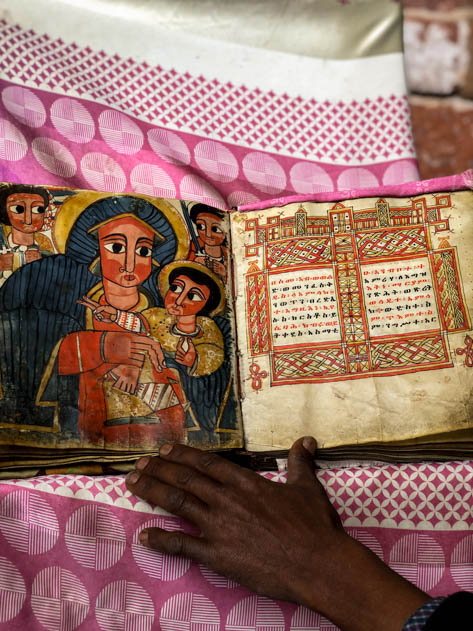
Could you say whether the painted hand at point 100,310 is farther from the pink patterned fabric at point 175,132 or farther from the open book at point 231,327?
the pink patterned fabric at point 175,132

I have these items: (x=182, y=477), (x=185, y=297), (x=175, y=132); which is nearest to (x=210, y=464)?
(x=182, y=477)

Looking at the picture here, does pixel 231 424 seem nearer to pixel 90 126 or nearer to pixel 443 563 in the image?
pixel 443 563

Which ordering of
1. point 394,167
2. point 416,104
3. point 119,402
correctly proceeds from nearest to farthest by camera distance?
point 119,402, point 394,167, point 416,104

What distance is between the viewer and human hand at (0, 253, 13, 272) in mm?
845

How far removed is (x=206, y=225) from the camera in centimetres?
94

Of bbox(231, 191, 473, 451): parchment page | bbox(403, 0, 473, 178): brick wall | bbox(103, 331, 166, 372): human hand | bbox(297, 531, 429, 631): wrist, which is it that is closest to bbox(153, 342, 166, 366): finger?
bbox(103, 331, 166, 372): human hand

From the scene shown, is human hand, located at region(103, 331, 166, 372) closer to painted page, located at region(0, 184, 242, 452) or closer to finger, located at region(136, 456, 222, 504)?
painted page, located at region(0, 184, 242, 452)

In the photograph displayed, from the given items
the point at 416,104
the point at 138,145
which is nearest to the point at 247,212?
the point at 138,145

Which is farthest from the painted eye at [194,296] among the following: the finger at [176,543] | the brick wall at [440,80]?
the brick wall at [440,80]

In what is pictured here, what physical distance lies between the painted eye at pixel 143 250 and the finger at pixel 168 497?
0.97 ft

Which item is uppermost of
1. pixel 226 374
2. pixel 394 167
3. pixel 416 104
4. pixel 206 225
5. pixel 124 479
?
pixel 416 104

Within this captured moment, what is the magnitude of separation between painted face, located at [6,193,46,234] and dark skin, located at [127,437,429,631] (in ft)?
1.13

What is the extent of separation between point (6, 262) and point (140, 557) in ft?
1.33

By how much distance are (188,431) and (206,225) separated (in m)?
0.30
